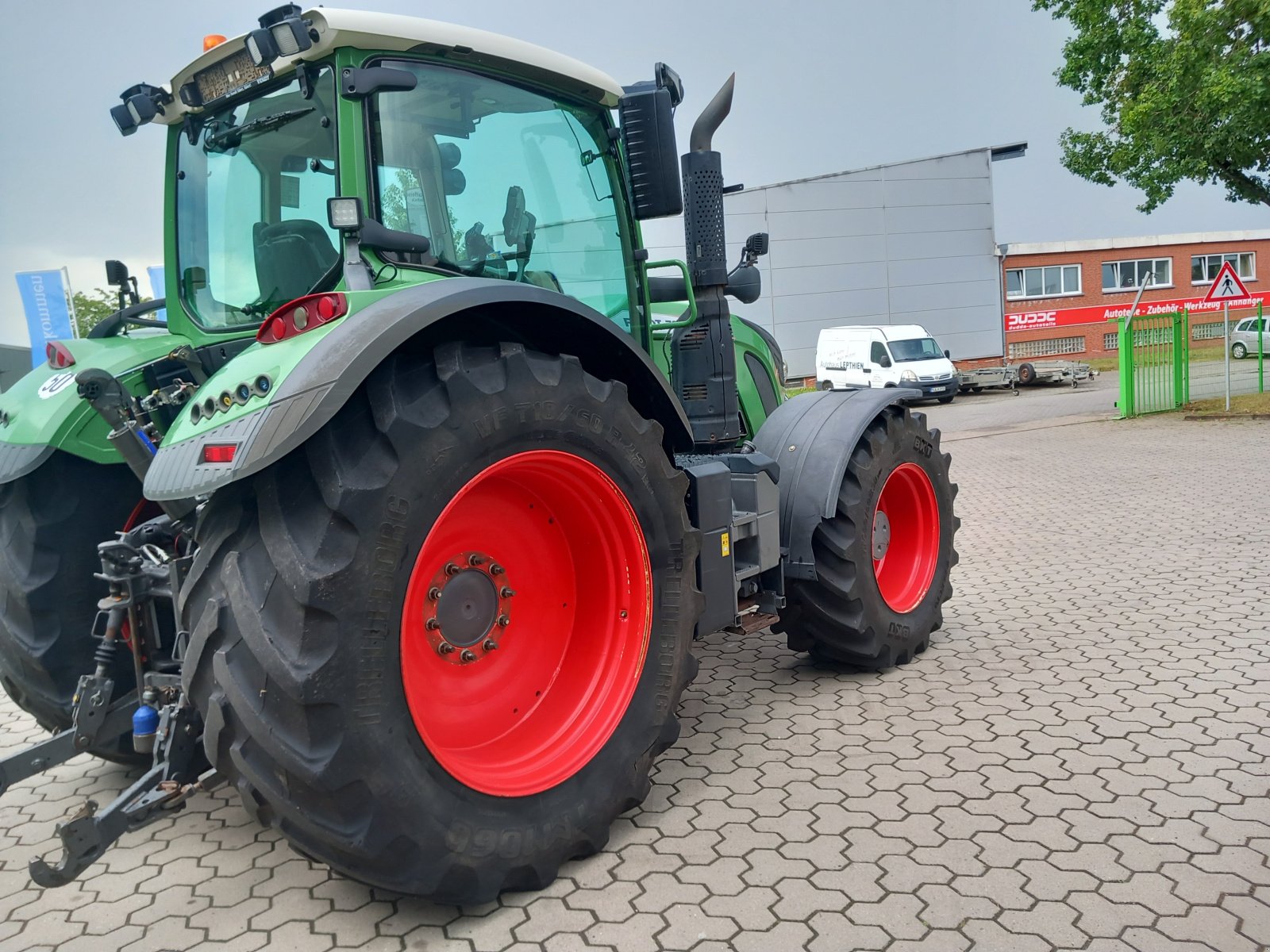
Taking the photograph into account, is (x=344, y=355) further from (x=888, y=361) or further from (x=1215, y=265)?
(x=1215, y=265)

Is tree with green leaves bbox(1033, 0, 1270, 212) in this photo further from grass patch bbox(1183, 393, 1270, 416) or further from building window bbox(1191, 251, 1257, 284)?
building window bbox(1191, 251, 1257, 284)

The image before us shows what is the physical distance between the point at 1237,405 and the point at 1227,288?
209 centimetres

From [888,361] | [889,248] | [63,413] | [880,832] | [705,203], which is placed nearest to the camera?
[880,832]

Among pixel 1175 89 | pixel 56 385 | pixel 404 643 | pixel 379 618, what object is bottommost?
pixel 404 643

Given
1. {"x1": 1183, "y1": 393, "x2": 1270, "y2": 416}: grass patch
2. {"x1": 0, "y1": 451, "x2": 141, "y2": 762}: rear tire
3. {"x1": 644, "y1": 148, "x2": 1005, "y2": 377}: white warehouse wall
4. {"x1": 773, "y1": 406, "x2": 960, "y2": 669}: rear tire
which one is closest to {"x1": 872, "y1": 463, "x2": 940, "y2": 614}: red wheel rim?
{"x1": 773, "y1": 406, "x2": 960, "y2": 669}: rear tire

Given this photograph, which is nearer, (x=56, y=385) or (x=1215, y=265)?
(x=56, y=385)

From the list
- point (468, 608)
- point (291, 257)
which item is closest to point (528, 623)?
point (468, 608)

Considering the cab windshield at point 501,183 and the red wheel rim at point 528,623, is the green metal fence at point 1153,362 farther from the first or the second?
the red wheel rim at point 528,623

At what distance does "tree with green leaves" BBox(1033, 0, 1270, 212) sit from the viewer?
15.5m

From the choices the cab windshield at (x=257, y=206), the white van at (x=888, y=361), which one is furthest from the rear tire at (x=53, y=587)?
the white van at (x=888, y=361)

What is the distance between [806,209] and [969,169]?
458 cm

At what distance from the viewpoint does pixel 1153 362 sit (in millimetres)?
17672

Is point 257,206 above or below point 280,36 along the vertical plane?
below

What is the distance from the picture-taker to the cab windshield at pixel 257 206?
327cm
